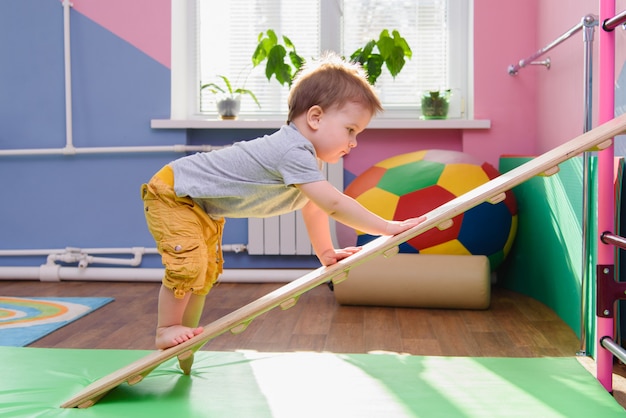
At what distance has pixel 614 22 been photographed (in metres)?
1.70


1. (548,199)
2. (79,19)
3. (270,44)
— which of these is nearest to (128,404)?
(548,199)

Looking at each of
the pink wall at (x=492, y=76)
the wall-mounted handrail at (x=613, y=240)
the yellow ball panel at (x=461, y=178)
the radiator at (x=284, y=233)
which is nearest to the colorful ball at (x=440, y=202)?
the yellow ball panel at (x=461, y=178)

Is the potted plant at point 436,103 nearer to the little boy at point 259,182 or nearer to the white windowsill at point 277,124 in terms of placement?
the white windowsill at point 277,124

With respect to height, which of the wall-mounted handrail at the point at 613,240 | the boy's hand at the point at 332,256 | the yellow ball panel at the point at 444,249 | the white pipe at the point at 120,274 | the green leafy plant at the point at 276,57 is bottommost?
the white pipe at the point at 120,274

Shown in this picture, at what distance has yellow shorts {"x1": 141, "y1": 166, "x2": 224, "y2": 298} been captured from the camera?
1616 mm

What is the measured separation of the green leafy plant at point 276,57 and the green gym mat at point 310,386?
5.53 ft

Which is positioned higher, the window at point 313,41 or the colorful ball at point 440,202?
the window at point 313,41

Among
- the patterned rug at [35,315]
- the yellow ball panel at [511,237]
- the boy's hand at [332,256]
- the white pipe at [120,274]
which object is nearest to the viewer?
the boy's hand at [332,256]

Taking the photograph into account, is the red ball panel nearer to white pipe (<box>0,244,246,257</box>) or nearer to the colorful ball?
the colorful ball

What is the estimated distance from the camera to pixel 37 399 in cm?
155

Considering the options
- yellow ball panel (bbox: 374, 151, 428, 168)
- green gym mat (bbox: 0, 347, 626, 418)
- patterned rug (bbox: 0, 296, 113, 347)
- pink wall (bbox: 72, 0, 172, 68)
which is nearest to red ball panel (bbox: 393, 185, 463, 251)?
yellow ball panel (bbox: 374, 151, 428, 168)

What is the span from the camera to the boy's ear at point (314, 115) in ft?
5.34

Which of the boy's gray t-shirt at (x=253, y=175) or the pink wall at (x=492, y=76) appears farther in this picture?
the pink wall at (x=492, y=76)

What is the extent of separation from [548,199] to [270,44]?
1444 mm
